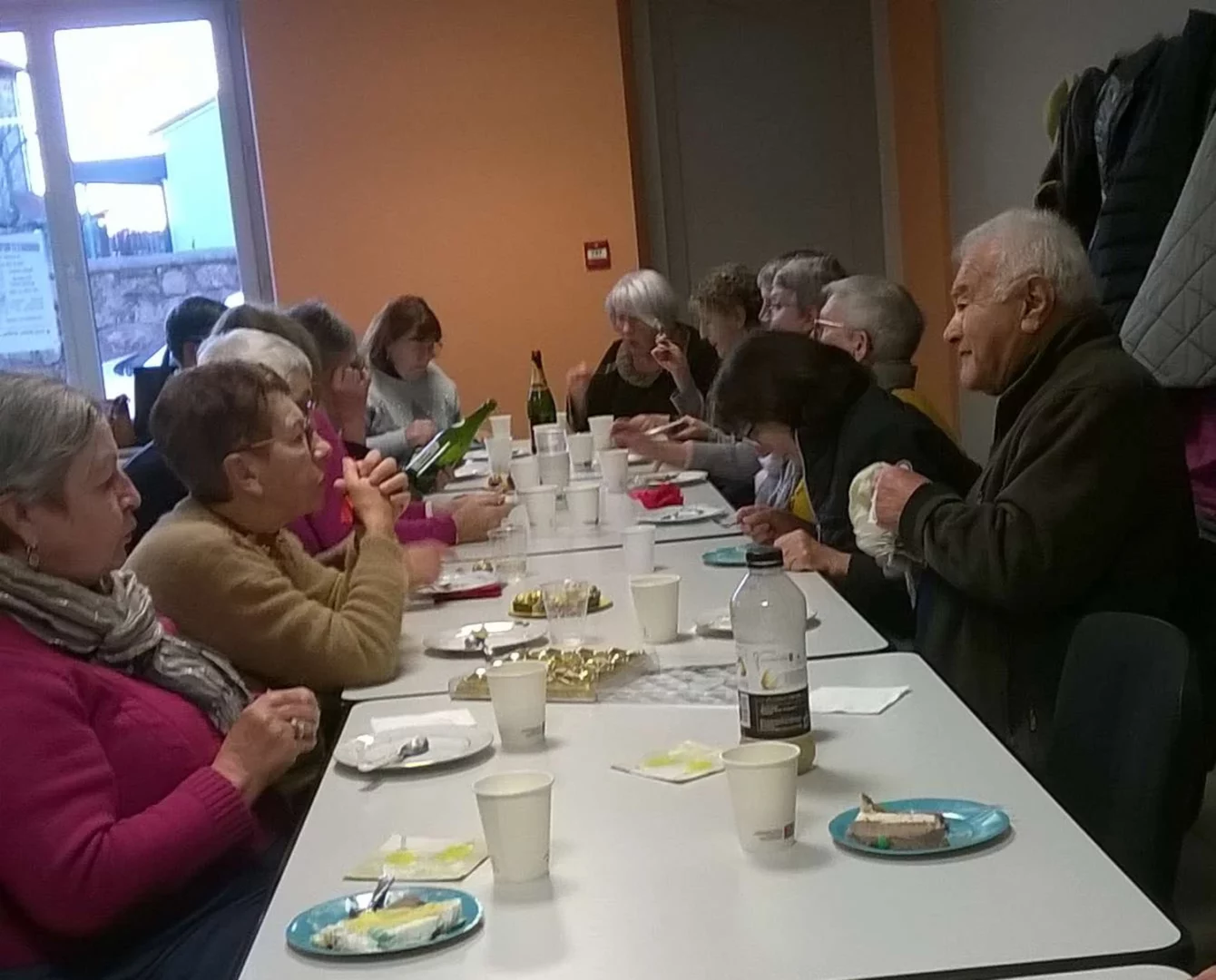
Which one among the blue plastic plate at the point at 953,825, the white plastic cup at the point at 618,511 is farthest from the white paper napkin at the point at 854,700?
the white plastic cup at the point at 618,511

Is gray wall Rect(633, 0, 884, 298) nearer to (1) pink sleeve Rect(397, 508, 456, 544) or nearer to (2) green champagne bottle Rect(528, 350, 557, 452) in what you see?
(2) green champagne bottle Rect(528, 350, 557, 452)

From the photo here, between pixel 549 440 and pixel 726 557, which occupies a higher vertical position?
pixel 549 440

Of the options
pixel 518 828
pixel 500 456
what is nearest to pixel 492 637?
pixel 518 828

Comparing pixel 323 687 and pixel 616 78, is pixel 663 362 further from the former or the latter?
pixel 323 687

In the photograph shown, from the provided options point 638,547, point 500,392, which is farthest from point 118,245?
point 638,547

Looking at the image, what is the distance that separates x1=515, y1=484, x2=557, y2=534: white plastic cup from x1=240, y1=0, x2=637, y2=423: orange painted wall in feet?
10.3

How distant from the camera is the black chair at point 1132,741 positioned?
1550mm

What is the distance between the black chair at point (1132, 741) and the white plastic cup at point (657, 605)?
0.58 meters

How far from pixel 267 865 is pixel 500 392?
4.67 metres

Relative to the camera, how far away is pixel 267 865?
188 cm

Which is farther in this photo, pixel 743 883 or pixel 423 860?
pixel 423 860

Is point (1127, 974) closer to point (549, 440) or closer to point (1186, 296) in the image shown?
point (1186, 296)

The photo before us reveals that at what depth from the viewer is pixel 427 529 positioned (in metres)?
3.31

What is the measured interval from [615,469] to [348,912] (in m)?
2.60
